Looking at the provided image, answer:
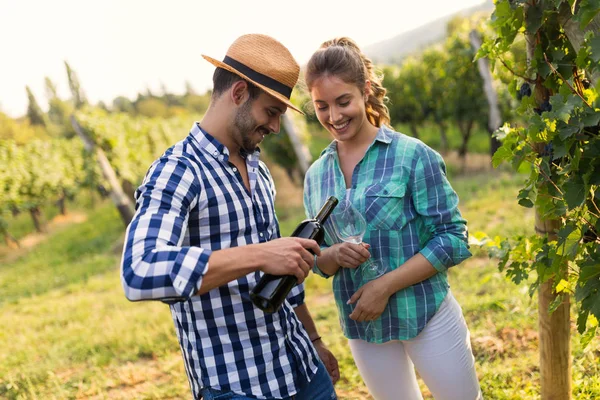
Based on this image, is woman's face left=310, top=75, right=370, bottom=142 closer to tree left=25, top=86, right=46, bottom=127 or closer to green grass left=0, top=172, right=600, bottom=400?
green grass left=0, top=172, right=600, bottom=400

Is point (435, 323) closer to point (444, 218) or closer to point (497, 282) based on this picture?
point (444, 218)

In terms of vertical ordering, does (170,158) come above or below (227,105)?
below

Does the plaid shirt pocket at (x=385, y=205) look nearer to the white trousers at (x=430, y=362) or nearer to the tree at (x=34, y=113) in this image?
the white trousers at (x=430, y=362)

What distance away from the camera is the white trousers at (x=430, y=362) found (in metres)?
2.03

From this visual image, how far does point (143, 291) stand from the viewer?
1.21 m

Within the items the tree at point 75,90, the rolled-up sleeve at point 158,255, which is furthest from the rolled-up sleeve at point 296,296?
the tree at point 75,90

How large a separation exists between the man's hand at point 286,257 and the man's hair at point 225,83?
2.01 feet

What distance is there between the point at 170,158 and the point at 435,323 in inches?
51.9

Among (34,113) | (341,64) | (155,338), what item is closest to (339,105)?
(341,64)

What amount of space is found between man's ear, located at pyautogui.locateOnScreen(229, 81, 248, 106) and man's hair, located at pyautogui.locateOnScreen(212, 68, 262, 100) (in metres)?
0.02

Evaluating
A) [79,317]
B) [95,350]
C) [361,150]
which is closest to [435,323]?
[361,150]

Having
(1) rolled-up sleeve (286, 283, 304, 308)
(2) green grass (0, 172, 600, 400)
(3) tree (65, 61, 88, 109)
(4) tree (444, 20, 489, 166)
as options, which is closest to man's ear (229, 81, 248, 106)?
(1) rolled-up sleeve (286, 283, 304, 308)

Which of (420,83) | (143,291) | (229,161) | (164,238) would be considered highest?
(420,83)

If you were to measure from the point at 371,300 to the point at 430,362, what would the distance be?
0.38m
